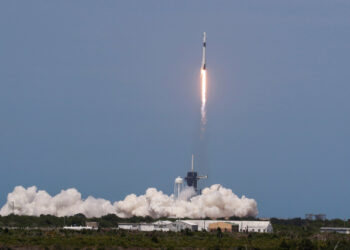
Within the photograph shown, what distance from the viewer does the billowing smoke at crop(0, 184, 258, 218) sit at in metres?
184

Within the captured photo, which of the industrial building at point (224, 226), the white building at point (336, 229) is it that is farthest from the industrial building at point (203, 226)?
the white building at point (336, 229)

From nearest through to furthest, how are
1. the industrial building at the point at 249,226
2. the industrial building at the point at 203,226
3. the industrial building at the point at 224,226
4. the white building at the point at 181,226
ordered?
the industrial building at the point at 224,226
the industrial building at the point at 203,226
the white building at the point at 181,226
the industrial building at the point at 249,226

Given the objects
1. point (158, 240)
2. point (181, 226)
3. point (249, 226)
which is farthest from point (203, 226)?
point (158, 240)

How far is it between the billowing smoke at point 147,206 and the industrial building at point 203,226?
13.7 m

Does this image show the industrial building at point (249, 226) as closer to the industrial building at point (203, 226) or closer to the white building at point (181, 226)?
the industrial building at point (203, 226)

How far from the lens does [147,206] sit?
18688cm

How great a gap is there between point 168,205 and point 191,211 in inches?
253

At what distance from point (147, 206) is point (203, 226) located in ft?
75.0

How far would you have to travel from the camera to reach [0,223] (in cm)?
16600

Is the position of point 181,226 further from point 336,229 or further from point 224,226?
point 336,229

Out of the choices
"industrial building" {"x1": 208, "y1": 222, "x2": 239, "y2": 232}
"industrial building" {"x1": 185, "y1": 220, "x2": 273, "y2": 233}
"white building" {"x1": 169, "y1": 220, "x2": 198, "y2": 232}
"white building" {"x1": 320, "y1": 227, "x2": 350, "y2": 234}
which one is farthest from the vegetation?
"white building" {"x1": 320, "y1": 227, "x2": 350, "y2": 234}

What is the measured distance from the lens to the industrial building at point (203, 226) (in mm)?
161000

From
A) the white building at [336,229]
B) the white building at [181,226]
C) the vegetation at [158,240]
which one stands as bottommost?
the vegetation at [158,240]

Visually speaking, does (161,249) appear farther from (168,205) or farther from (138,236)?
(168,205)
